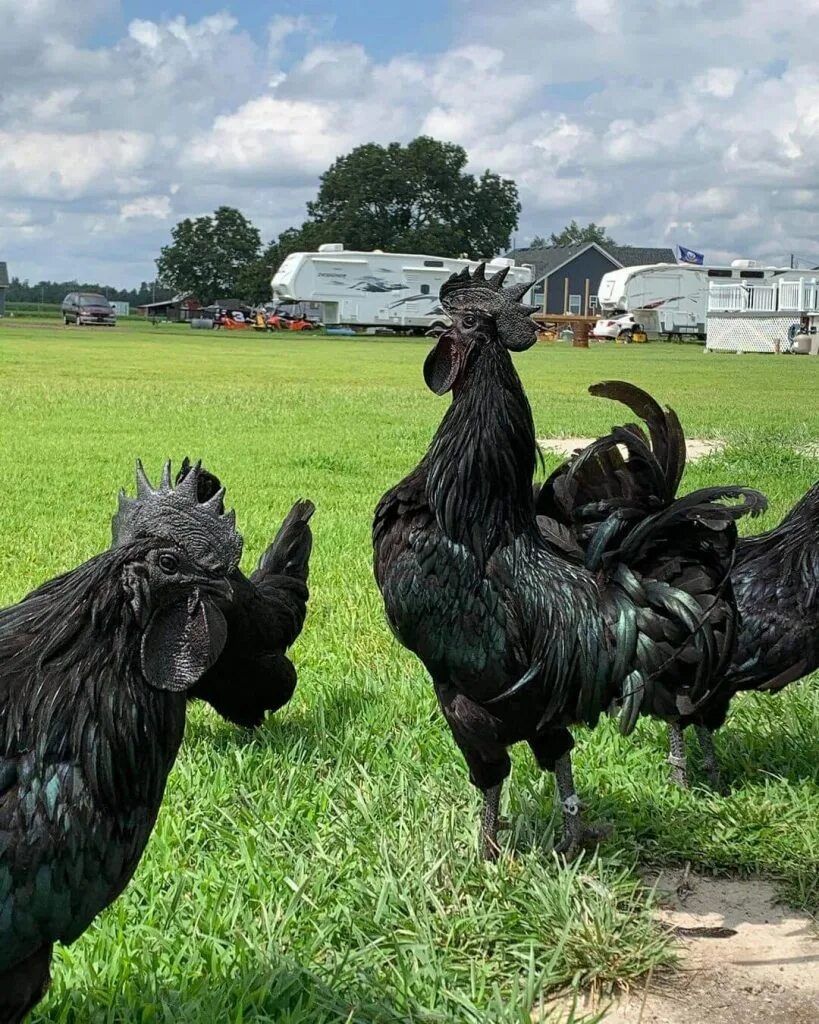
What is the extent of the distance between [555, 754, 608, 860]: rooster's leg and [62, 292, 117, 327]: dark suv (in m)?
55.7

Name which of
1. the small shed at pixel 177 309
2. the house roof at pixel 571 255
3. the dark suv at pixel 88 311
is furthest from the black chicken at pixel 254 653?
the small shed at pixel 177 309

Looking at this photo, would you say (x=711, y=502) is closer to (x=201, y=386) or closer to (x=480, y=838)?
(x=480, y=838)

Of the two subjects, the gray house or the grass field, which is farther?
the gray house

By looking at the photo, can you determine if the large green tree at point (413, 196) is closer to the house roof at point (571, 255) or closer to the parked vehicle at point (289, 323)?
the house roof at point (571, 255)

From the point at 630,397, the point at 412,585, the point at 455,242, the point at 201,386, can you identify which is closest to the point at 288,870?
the point at 412,585

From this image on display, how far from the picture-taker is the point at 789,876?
344 centimetres

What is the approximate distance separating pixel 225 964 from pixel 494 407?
5.66 ft

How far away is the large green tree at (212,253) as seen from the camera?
86.8 m

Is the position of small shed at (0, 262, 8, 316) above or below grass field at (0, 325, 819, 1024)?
above

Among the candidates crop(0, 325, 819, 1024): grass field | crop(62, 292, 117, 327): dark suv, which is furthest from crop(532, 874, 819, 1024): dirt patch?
crop(62, 292, 117, 327): dark suv

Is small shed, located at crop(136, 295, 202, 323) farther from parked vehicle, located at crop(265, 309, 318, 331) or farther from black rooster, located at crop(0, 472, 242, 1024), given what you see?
black rooster, located at crop(0, 472, 242, 1024)

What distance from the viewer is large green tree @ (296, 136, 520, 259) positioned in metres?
75.7

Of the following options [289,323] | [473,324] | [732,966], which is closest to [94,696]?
[473,324]

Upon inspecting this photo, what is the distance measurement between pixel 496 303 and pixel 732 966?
2.04 m
